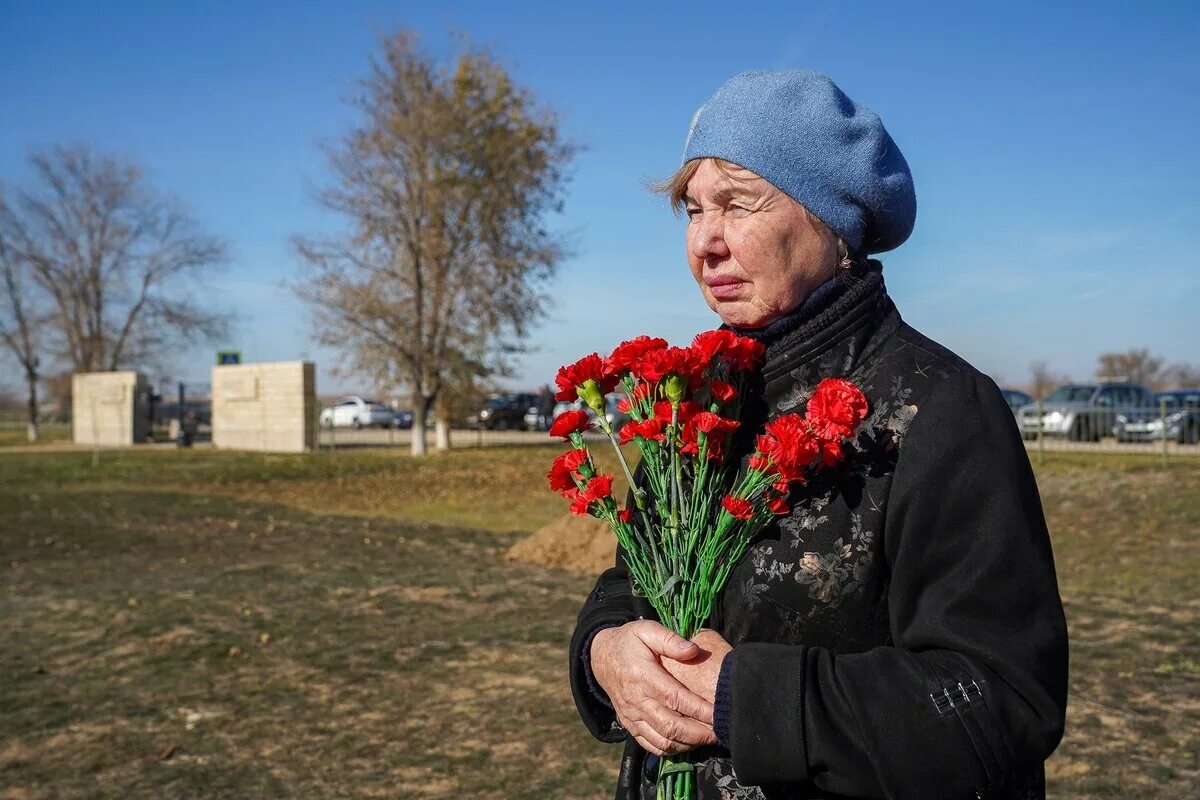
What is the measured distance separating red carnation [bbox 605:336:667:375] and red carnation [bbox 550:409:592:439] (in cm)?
12

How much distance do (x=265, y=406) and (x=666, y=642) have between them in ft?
103

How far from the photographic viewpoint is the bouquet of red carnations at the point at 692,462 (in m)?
1.61

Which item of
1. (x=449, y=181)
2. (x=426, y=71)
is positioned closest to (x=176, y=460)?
(x=449, y=181)

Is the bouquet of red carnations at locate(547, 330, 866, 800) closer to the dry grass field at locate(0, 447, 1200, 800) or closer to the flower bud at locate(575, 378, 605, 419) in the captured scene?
the flower bud at locate(575, 378, 605, 419)

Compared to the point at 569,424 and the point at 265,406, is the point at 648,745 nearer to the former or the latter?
the point at 569,424

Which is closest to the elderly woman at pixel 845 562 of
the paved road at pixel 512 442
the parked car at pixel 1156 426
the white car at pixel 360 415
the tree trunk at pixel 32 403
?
the paved road at pixel 512 442

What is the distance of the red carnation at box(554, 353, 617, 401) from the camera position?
1829mm

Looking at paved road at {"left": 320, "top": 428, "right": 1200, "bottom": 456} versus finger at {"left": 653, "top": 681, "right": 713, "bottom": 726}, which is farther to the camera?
paved road at {"left": 320, "top": 428, "right": 1200, "bottom": 456}

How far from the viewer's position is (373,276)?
95.5 ft

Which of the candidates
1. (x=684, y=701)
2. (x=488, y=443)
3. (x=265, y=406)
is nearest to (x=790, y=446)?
(x=684, y=701)

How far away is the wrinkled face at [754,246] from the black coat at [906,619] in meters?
0.19

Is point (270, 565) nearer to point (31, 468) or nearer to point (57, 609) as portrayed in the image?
point (57, 609)

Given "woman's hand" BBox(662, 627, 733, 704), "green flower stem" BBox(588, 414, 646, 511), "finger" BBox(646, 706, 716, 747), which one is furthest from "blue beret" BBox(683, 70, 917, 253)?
"finger" BBox(646, 706, 716, 747)

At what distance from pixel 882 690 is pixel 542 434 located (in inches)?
1668
